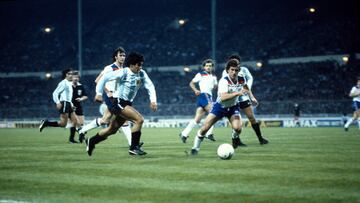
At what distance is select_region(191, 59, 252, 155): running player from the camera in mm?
12930

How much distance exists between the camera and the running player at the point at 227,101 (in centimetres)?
1293

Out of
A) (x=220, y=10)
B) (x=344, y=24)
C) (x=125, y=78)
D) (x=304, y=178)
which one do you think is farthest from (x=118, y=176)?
(x=220, y=10)

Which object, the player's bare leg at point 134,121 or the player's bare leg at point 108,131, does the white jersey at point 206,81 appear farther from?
the player's bare leg at point 108,131

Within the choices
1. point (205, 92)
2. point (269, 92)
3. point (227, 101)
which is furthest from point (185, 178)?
point (269, 92)

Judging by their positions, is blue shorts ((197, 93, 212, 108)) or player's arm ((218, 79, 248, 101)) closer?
player's arm ((218, 79, 248, 101))

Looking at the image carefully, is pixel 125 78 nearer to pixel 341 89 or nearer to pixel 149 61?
pixel 341 89

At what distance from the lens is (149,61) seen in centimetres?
5434

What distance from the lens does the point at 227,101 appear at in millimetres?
13266

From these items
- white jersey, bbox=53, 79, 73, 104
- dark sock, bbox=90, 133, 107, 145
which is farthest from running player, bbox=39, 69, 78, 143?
dark sock, bbox=90, 133, 107, 145

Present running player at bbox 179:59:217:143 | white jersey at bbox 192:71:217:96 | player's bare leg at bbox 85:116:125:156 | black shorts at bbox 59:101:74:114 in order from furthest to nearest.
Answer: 1. black shorts at bbox 59:101:74:114
2. white jersey at bbox 192:71:217:96
3. running player at bbox 179:59:217:143
4. player's bare leg at bbox 85:116:125:156

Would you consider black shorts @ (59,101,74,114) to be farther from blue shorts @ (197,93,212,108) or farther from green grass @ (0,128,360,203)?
green grass @ (0,128,360,203)

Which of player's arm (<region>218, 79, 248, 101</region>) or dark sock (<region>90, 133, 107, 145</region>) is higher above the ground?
player's arm (<region>218, 79, 248, 101</region>)

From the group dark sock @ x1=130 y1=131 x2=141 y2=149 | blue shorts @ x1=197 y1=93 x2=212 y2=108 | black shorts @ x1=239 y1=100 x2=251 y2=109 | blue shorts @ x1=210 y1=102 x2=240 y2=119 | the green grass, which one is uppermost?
blue shorts @ x1=197 y1=93 x2=212 y2=108

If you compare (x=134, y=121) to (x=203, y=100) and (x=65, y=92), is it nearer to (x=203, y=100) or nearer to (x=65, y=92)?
(x=203, y=100)
